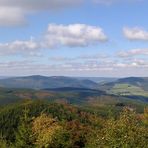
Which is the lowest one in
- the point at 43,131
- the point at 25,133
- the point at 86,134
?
the point at 86,134

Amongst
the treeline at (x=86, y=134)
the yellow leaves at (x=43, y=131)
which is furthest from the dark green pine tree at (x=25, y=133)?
the yellow leaves at (x=43, y=131)

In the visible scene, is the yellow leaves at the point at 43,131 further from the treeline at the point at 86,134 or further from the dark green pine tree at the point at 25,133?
the dark green pine tree at the point at 25,133

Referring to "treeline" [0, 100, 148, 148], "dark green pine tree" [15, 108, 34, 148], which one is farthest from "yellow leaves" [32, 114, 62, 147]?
"dark green pine tree" [15, 108, 34, 148]

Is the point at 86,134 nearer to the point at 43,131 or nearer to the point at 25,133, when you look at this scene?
the point at 43,131

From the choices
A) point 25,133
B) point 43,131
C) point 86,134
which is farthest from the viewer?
point 86,134

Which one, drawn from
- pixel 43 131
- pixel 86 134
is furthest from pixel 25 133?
pixel 86 134

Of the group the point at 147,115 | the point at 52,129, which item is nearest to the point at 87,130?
the point at 147,115

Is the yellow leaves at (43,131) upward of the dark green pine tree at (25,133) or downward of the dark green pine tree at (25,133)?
downward

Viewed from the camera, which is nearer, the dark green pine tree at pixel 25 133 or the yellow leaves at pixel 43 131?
the dark green pine tree at pixel 25 133

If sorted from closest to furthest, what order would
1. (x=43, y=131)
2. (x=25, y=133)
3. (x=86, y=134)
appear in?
(x=25, y=133), (x=43, y=131), (x=86, y=134)

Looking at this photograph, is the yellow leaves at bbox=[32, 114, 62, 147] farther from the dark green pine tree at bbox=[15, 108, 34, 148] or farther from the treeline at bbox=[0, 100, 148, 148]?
the dark green pine tree at bbox=[15, 108, 34, 148]

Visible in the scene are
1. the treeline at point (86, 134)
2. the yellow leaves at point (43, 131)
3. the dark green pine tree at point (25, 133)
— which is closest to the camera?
the treeline at point (86, 134)

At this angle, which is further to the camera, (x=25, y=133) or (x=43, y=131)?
(x=43, y=131)
